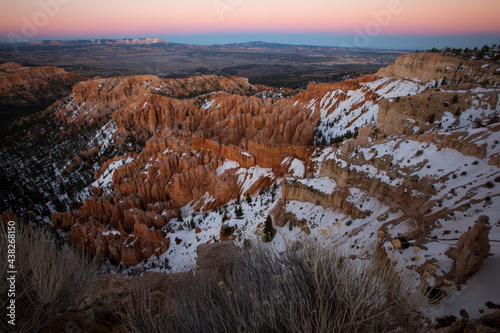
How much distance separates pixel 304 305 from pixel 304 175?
23695 millimetres

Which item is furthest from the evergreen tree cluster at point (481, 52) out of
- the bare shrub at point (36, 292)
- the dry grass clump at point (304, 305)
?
the bare shrub at point (36, 292)

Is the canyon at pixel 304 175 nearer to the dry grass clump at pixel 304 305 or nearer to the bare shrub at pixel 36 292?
the dry grass clump at pixel 304 305

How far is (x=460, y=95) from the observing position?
2064cm

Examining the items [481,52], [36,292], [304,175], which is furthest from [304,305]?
[481,52]

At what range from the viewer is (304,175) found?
1080 inches

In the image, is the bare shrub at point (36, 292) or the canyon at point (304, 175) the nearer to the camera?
the bare shrub at point (36, 292)

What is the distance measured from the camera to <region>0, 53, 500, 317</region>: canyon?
Answer: 962cm

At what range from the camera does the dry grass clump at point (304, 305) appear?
4109 millimetres

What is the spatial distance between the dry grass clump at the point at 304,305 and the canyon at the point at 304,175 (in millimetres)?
753

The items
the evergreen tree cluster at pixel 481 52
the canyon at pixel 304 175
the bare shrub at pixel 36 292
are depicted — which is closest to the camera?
the bare shrub at pixel 36 292

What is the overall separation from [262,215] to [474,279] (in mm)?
17256

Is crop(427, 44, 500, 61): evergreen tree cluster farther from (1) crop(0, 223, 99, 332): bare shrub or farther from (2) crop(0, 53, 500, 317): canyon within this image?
(1) crop(0, 223, 99, 332): bare shrub

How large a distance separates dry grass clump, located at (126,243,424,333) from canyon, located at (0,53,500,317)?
2.47ft

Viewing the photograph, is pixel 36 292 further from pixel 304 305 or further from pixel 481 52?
pixel 481 52
